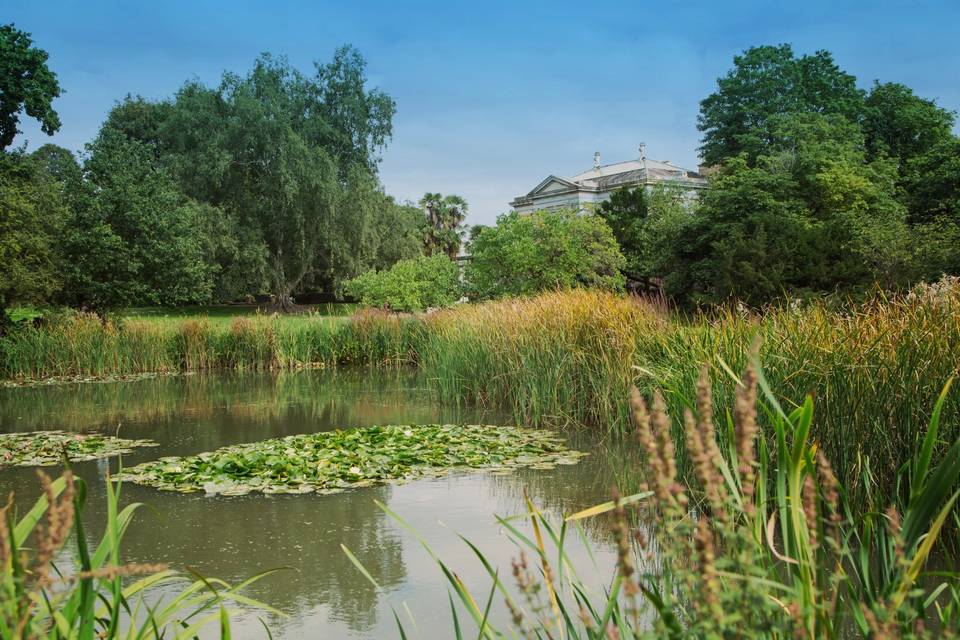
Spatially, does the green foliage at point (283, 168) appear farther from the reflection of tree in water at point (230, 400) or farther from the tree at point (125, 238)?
the reflection of tree in water at point (230, 400)

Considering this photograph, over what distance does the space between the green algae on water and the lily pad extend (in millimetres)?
1205

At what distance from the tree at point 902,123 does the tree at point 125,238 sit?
A: 90.9 feet

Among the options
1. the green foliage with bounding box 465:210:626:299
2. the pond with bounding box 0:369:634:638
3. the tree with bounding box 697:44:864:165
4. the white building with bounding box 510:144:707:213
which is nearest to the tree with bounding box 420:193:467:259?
the white building with bounding box 510:144:707:213

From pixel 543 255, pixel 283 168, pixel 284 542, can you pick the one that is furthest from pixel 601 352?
pixel 283 168

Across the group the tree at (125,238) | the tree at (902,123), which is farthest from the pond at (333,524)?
the tree at (902,123)

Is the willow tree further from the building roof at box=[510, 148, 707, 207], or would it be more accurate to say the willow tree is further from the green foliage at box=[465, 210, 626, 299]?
the building roof at box=[510, 148, 707, 207]

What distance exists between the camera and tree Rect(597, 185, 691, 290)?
24.3 metres

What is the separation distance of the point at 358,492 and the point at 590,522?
6.80 feet

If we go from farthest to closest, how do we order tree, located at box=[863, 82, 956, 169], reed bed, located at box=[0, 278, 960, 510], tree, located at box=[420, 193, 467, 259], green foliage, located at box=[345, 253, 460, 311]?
tree, located at box=[420, 193, 467, 259] < tree, located at box=[863, 82, 956, 169] < green foliage, located at box=[345, 253, 460, 311] < reed bed, located at box=[0, 278, 960, 510]

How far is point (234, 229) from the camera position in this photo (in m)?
32.8

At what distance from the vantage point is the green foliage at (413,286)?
26.8 meters

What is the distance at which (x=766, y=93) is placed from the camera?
3947 cm

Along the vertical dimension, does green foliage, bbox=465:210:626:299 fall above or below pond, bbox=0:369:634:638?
above

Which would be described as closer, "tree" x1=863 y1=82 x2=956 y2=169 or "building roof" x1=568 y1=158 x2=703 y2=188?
"tree" x1=863 y1=82 x2=956 y2=169
